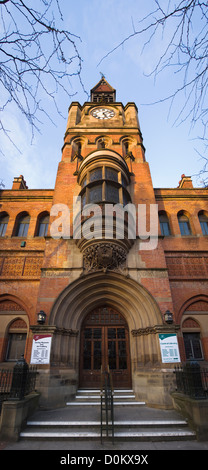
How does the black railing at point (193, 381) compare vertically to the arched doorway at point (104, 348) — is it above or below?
below

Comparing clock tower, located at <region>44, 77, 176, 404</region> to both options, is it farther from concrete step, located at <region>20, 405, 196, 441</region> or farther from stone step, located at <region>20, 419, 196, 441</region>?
stone step, located at <region>20, 419, 196, 441</region>

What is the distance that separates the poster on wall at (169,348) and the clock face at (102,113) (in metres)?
16.5

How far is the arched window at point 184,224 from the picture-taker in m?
12.7

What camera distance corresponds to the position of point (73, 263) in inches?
395

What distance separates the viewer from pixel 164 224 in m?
13.0

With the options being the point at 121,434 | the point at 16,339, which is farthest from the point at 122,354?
the point at 16,339

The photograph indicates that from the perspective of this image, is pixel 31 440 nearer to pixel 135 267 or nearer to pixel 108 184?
pixel 135 267

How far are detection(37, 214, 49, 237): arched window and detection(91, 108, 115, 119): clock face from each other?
10.1 m

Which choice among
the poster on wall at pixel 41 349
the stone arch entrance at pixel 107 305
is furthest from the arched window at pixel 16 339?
the stone arch entrance at pixel 107 305

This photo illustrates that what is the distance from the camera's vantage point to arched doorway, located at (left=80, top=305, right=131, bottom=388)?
359 inches

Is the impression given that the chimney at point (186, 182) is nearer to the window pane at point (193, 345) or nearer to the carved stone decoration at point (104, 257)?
the carved stone decoration at point (104, 257)

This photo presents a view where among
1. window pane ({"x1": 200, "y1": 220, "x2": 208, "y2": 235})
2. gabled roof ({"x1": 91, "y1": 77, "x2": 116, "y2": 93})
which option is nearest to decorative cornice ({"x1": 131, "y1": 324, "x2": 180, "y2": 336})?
window pane ({"x1": 200, "y1": 220, "x2": 208, "y2": 235})
